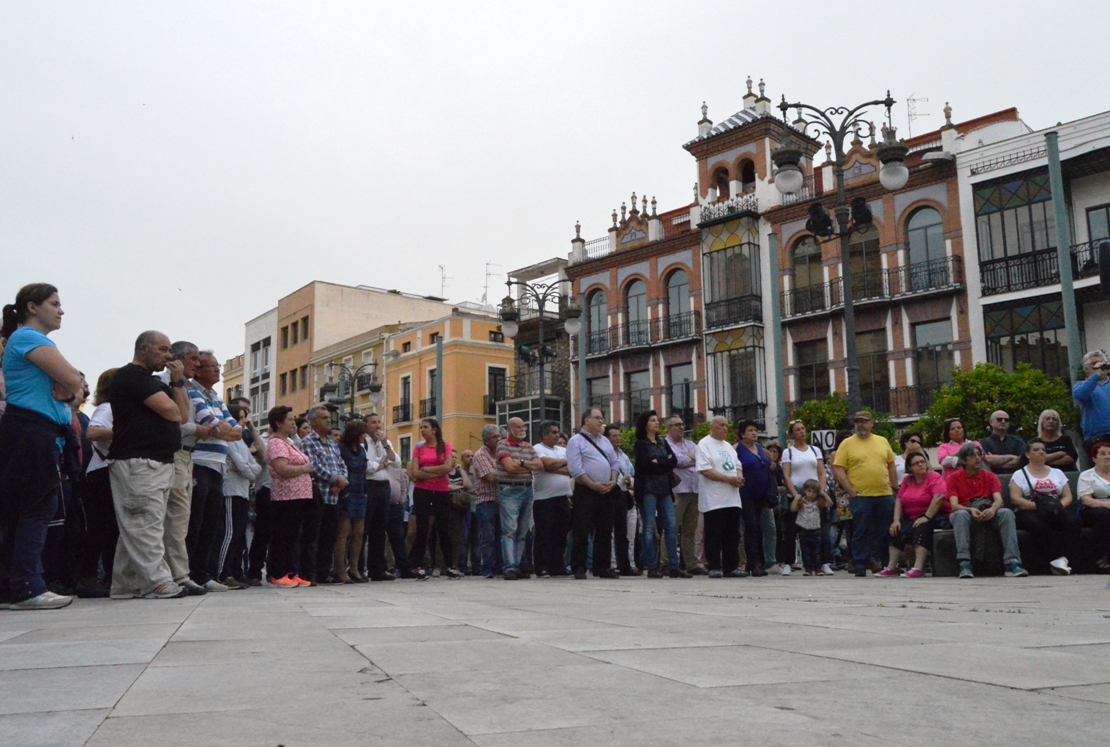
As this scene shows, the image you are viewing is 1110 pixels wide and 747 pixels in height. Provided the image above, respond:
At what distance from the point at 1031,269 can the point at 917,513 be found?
2129 centimetres

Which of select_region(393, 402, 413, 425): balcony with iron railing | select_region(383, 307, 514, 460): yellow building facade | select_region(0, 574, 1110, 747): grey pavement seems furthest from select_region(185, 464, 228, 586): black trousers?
select_region(393, 402, 413, 425): balcony with iron railing

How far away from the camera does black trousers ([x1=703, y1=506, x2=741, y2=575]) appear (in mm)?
10992

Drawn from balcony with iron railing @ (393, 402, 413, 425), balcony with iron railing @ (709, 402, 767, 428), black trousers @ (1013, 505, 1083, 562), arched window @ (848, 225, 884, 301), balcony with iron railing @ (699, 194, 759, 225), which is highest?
balcony with iron railing @ (699, 194, 759, 225)

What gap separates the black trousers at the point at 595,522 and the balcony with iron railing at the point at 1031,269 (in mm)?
21288

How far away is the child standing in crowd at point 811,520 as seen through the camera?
12.0 meters

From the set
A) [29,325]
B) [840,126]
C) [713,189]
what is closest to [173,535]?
[29,325]

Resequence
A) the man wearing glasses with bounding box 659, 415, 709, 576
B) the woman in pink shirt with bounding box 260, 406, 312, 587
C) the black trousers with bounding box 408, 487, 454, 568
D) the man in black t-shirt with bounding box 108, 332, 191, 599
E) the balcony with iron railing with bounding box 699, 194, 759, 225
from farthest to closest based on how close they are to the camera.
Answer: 1. the balcony with iron railing with bounding box 699, 194, 759, 225
2. the black trousers with bounding box 408, 487, 454, 568
3. the man wearing glasses with bounding box 659, 415, 709, 576
4. the woman in pink shirt with bounding box 260, 406, 312, 587
5. the man in black t-shirt with bounding box 108, 332, 191, 599

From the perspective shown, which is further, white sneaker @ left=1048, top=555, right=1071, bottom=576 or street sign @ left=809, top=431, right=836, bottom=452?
street sign @ left=809, top=431, right=836, bottom=452

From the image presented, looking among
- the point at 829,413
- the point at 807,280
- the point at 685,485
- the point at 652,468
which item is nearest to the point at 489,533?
the point at 652,468

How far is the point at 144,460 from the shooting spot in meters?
6.89

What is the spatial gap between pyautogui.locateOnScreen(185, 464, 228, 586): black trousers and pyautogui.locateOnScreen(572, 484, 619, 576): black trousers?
4100mm

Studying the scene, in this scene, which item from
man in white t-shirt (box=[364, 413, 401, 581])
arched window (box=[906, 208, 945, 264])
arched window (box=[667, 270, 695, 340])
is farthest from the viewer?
arched window (box=[667, 270, 695, 340])

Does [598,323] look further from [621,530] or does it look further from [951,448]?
[951,448]

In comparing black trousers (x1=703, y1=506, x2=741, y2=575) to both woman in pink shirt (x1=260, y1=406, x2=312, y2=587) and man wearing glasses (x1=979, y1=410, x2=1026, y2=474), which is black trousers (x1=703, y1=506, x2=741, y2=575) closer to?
man wearing glasses (x1=979, y1=410, x2=1026, y2=474)
